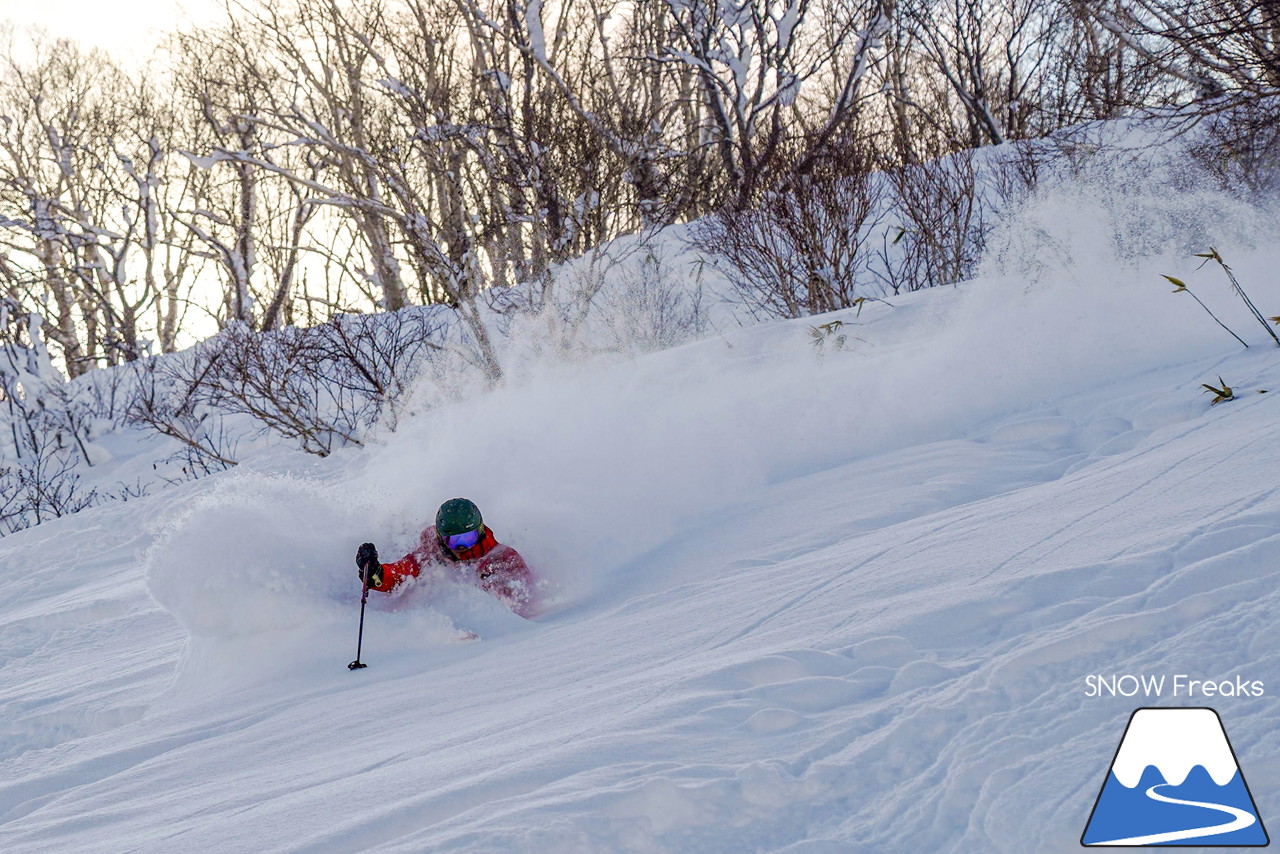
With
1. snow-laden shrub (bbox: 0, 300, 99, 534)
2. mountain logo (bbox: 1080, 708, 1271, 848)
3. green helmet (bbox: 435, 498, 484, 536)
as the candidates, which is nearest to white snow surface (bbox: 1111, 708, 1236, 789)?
mountain logo (bbox: 1080, 708, 1271, 848)

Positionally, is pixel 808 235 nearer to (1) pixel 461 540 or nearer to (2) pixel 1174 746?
(1) pixel 461 540

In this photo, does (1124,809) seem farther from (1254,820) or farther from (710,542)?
(710,542)

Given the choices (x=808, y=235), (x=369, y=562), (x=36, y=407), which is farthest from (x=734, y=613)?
Result: (x=36, y=407)

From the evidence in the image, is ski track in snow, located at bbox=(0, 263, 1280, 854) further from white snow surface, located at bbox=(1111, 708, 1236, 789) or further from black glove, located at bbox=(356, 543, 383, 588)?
black glove, located at bbox=(356, 543, 383, 588)

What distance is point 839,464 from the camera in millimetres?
5477

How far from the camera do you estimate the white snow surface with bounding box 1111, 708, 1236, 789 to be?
172 cm

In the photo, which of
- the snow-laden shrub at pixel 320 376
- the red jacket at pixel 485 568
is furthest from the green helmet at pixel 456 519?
the snow-laden shrub at pixel 320 376

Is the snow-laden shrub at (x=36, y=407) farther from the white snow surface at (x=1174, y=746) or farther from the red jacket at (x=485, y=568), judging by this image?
the white snow surface at (x=1174, y=746)

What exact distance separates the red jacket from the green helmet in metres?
0.10

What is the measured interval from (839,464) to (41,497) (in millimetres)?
11308

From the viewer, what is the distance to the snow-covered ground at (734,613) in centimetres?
192

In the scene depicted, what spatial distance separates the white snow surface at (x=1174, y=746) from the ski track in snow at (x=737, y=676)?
0.12 feet

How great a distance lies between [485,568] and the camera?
4.17m

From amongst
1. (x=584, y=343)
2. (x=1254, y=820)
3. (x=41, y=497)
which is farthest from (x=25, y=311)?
(x=1254, y=820)
